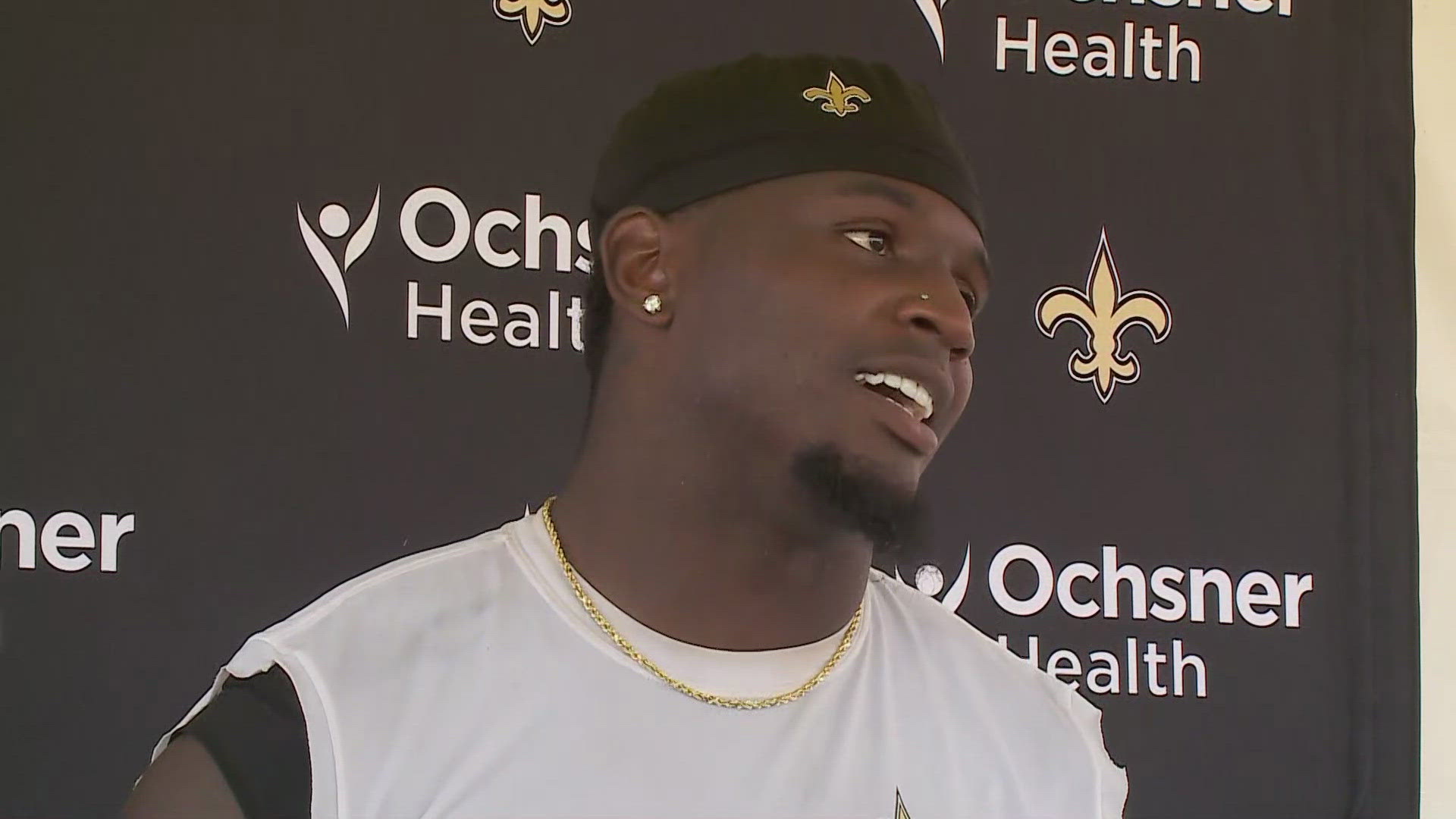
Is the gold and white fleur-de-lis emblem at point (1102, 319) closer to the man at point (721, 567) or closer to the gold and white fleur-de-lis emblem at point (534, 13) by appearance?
the man at point (721, 567)

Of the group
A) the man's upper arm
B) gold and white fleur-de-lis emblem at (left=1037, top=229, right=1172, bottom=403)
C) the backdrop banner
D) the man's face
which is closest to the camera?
the man's upper arm

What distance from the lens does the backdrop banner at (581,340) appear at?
1219 millimetres

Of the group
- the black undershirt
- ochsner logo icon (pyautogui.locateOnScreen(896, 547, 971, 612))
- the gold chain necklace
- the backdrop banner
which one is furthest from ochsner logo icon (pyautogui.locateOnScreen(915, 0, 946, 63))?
the black undershirt

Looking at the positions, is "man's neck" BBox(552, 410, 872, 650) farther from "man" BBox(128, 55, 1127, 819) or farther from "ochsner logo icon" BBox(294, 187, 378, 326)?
"ochsner logo icon" BBox(294, 187, 378, 326)

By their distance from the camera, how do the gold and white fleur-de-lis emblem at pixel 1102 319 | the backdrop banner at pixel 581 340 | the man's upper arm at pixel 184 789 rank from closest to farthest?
the man's upper arm at pixel 184 789 → the backdrop banner at pixel 581 340 → the gold and white fleur-de-lis emblem at pixel 1102 319

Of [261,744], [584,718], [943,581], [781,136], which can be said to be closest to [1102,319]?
[943,581]

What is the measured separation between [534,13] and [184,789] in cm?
74

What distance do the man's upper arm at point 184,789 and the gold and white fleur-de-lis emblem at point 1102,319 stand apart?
821mm

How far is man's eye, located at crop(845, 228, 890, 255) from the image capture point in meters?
→ 1.13

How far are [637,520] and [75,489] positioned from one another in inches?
19.4

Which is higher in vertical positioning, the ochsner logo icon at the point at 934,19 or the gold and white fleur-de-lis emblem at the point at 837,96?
the ochsner logo icon at the point at 934,19

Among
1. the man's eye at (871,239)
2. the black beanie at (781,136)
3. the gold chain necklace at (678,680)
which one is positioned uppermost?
the black beanie at (781,136)

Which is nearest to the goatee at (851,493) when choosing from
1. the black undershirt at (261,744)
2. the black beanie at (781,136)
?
the black beanie at (781,136)

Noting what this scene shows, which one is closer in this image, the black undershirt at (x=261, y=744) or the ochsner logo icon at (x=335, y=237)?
the black undershirt at (x=261, y=744)
